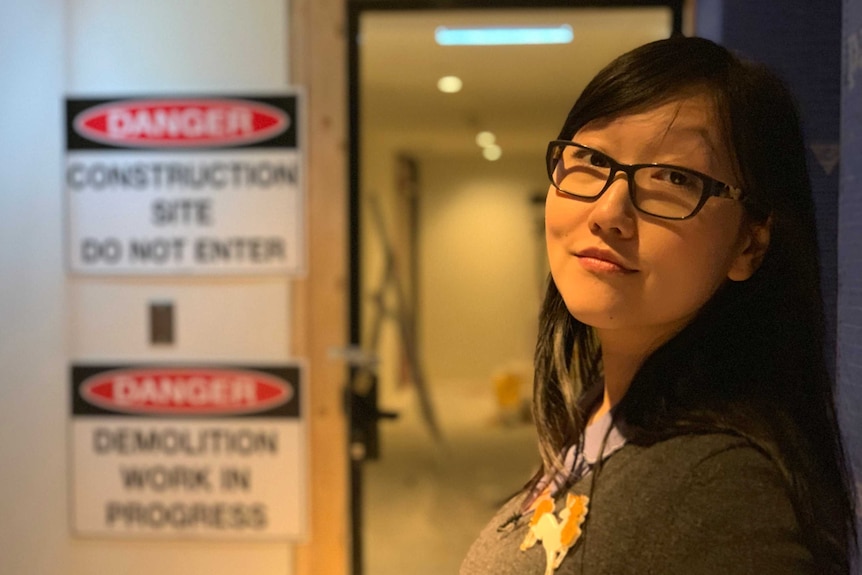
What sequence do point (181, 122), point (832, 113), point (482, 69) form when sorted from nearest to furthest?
point (832, 113)
point (181, 122)
point (482, 69)

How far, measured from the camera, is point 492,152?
22.8 ft

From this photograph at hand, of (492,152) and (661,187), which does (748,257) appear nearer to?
Result: (661,187)

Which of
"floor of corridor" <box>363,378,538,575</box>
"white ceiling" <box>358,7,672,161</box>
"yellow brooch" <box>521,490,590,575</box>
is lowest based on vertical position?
"floor of corridor" <box>363,378,538,575</box>

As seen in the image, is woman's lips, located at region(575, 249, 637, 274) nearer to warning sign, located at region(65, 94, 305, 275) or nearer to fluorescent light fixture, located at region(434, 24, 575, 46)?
warning sign, located at region(65, 94, 305, 275)

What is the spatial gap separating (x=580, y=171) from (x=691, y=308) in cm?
15

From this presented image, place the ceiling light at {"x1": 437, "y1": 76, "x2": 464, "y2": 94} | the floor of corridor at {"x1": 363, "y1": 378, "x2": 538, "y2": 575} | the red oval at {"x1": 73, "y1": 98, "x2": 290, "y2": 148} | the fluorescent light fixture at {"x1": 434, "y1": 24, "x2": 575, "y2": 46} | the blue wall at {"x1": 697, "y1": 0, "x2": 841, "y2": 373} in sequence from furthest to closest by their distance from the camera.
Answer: the ceiling light at {"x1": 437, "y1": 76, "x2": 464, "y2": 94} < the floor of corridor at {"x1": 363, "y1": 378, "x2": 538, "y2": 575} < the fluorescent light fixture at {"x1": 434, "y1": 24, "x2": 575, "y2": 46} < the red oval at {"x1": 73, "y1": 98, "x2": 290, "y2": 148} < the blue wall at {"x1": 697, "y1": 0, "x2": 841, "y2": 373}

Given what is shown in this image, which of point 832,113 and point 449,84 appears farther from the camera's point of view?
point 449,84

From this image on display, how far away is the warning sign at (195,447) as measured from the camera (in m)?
2.01

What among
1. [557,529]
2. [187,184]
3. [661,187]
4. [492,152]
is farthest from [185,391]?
[492,152]

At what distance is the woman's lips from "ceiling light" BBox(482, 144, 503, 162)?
6136mm

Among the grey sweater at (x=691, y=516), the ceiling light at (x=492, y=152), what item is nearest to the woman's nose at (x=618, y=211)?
the grey sweater at (x=691, y=516)

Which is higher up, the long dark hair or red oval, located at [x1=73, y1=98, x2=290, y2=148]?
red oval, located at [x1=73, y1=98, x2=290, y2=148]

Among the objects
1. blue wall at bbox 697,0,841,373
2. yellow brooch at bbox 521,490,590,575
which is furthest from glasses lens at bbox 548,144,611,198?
blue wall at bbox 697,0,841,373

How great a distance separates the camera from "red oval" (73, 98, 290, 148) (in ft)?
6.47
